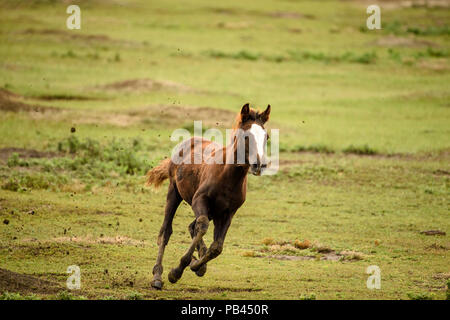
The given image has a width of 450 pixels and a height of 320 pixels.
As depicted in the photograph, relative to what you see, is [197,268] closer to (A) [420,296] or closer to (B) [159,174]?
(B) [159,174]

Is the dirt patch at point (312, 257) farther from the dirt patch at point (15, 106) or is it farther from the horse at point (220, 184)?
the dirt patch at point (15, 106)

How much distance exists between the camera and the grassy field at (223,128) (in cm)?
1283

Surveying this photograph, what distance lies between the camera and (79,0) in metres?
59.8

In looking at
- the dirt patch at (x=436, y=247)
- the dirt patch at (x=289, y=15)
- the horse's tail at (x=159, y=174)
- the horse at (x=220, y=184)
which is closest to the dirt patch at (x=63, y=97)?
the horse's tail at (x=159, y=174)

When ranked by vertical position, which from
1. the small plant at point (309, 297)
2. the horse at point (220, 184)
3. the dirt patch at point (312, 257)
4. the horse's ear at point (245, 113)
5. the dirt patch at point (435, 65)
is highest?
the dirt patch at point (435, 65)

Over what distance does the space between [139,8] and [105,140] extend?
38.5m

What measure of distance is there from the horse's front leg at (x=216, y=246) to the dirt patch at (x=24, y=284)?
2040 mm

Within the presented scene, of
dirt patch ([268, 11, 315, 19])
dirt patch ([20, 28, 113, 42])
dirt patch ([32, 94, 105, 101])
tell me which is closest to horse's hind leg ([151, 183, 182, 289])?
dirt patch ([32, 94, 105, 101])

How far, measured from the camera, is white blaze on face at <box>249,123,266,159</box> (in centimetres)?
1052

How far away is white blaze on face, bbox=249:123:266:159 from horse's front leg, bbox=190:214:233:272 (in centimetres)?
141

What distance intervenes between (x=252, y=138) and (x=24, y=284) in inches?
154

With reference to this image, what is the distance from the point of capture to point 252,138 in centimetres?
1062

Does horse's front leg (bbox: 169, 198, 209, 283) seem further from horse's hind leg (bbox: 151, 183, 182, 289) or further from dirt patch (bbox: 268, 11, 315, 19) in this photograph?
dirt patch (bbox: 268, 11, 315, 19)
